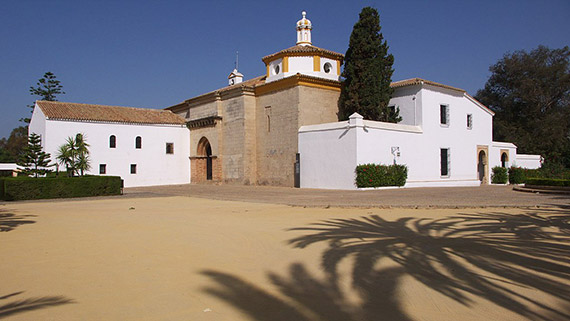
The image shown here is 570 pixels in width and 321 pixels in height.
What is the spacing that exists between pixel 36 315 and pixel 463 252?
5437mm

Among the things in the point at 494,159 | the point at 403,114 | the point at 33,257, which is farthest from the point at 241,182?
the point at 33,257

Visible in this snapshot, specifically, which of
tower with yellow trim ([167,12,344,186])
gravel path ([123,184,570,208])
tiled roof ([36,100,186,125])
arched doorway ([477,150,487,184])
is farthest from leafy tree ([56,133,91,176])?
arched doorway ([477,150,487,184])

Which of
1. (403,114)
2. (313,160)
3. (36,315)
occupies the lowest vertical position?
(36,315)

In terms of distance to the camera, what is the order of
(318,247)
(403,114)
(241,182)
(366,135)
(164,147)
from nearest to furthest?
(318,247) → (366,135) → (403,114) → (241,182) → (164,147)

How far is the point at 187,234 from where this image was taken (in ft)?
27.4

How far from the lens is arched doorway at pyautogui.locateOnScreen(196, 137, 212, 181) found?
34.8 meters

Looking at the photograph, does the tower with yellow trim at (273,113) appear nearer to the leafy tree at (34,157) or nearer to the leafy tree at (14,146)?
the leafy tree at (34,157)

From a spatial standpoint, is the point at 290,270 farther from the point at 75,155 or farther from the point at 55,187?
the point at 75,155

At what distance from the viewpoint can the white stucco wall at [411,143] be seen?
917 inches

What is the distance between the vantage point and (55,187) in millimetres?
19328

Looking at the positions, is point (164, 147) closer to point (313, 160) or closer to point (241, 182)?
point (241, 182)

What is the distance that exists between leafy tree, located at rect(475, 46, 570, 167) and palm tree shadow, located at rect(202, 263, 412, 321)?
43739 millimetres

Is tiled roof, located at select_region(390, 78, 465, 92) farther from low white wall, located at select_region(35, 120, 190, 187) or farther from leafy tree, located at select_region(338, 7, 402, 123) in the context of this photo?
low white wall, located at select_region(35, 120, 190, 187)

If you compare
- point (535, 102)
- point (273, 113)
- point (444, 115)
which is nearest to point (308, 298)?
point (273, 113)
